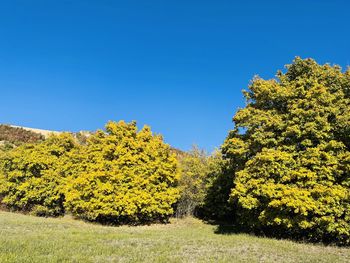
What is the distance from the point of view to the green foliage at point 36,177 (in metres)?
27.5

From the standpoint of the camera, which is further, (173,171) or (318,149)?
(173,171)

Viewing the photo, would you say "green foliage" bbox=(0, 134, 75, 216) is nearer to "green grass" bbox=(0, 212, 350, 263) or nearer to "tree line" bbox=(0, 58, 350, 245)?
"tree line" bbox=(0, 58, 350, 245)

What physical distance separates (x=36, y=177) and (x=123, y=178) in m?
9.62

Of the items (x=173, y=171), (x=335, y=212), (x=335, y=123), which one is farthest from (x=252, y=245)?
(x=173, y=171)

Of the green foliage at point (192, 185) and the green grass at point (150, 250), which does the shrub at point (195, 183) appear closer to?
the green foliage at point (192, 185)

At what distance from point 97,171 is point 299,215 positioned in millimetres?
13335

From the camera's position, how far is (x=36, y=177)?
29.0 m

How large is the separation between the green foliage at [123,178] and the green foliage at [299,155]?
21.0 ft

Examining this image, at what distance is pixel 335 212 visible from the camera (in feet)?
52.1

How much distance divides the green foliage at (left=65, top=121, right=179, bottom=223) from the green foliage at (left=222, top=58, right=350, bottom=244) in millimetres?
6412

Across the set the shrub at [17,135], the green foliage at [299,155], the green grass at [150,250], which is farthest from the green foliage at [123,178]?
the shrub at [17,135]

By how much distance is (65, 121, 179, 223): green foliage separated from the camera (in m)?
23.1

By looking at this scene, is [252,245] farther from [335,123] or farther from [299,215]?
[335,123]

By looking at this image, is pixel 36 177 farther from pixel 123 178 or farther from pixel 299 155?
Result: pixel 299 155
